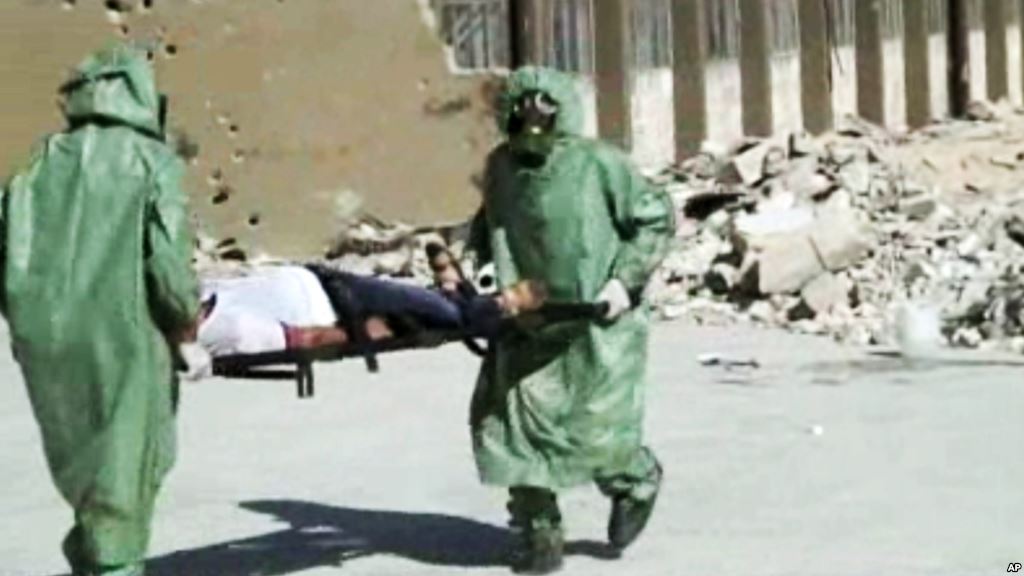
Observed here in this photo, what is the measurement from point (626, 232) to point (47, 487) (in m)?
3.05

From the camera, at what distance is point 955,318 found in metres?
12.4

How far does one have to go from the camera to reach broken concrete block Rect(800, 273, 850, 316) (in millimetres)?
13078

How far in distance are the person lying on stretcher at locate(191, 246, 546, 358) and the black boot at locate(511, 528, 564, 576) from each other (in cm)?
59

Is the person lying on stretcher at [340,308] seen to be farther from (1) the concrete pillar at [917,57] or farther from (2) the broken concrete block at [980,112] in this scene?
(1) the concrete pillar at [917,57]

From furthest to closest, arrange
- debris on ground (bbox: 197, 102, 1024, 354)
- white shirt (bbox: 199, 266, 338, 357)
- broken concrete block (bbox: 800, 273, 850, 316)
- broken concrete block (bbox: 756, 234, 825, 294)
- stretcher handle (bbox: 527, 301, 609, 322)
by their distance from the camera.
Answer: broken concrete block (bbox: 756, 234, 825, 294) → broken concrete block (bbox: 800, 273, 850, 316) → debris on ground (bbox: 197, 102, 1024, 354) → stretcher handle (bbox: 527, 301, 609, 322) → white shirt (bbox: 199, 266, 338, 357)

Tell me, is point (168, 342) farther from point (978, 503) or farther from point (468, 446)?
point (468, 446)

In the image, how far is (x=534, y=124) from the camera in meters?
6.85

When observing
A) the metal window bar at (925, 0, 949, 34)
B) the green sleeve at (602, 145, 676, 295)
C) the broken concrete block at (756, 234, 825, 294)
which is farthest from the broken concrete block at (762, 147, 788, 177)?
the green sleeve at (602, 145, 676, 295)

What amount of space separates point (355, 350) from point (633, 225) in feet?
2.94

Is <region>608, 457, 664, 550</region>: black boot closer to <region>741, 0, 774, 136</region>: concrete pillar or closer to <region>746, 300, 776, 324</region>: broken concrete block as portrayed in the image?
<region>746, 300, 776, 324</region>: broken concrete block

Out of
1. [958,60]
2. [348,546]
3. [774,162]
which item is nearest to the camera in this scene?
[348,546]

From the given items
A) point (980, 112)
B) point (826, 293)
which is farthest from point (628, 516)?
A: point (980, 112)

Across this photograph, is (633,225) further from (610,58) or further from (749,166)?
(610,58)

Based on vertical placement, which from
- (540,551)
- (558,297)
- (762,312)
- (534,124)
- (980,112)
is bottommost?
(762,312)
